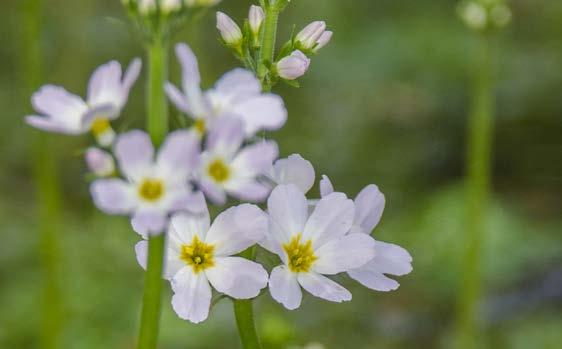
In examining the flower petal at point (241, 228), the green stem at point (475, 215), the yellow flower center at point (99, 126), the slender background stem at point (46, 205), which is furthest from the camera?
the green stem at point (475, 215)

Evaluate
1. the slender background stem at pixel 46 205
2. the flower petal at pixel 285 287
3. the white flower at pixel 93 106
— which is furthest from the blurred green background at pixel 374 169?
the white flower at pixel 93 106

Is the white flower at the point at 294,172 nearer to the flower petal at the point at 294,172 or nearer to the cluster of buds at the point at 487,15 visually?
the flower petal at the point at 294,172

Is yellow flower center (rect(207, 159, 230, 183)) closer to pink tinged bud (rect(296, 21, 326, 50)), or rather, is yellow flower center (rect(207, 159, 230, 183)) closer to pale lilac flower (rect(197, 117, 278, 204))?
pale lilac flower (rect(197, 117, 278, 204))

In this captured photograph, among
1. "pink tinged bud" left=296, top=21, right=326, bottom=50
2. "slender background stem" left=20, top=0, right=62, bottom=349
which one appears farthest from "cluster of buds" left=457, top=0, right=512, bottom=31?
"pink tinged bud" left=296, top=21, right=326, bottom=50

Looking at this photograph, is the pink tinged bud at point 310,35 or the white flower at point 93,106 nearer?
the white flower at point 93,106

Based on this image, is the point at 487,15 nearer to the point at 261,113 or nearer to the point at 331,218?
the point at 331,218

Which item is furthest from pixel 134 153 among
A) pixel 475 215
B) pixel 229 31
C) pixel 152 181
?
pixel 475 215

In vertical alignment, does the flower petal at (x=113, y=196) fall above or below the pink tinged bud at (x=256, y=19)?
below

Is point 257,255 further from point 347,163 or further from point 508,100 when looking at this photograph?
point 508,100

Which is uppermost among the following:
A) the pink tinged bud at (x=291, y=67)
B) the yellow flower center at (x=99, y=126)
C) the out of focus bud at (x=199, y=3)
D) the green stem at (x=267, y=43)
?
the green stem at (x=267, y=43)
